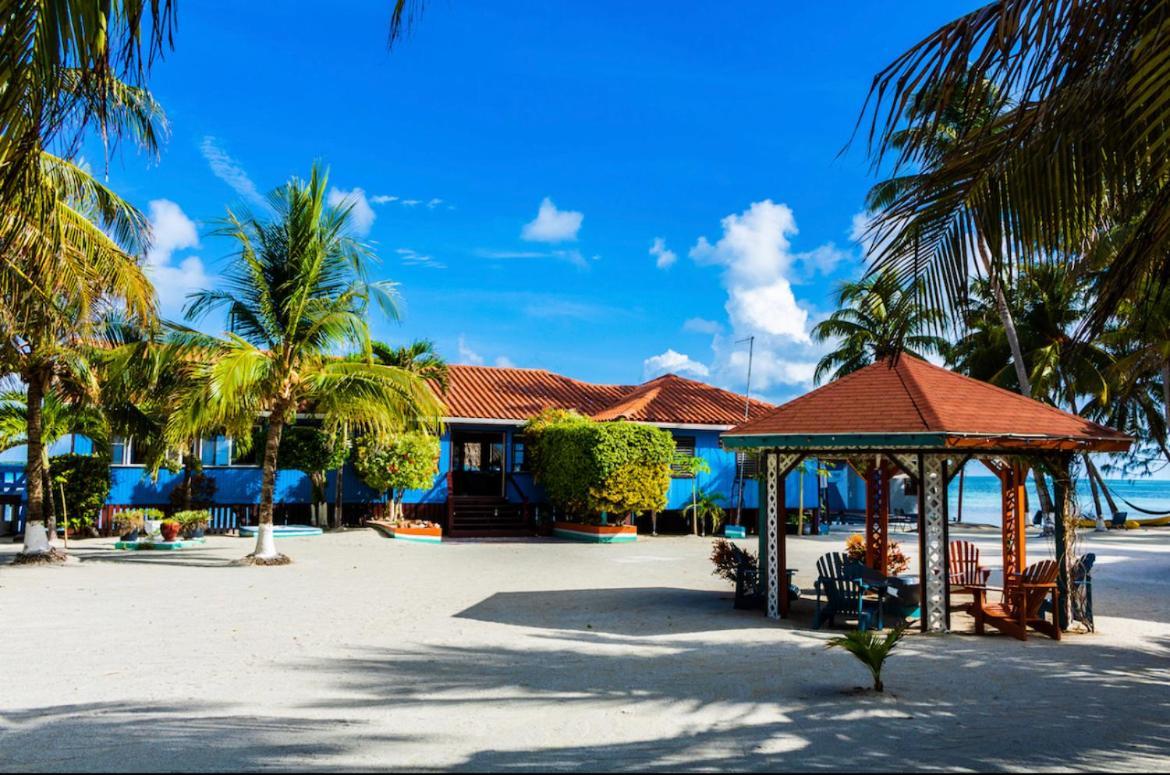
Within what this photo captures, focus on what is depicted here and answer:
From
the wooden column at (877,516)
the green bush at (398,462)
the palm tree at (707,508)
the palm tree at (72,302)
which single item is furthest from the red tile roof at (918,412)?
the palm tree at (707,508)

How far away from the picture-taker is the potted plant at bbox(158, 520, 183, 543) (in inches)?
803

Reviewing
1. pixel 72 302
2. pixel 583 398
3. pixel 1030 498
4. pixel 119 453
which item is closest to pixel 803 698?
pixel 72 302

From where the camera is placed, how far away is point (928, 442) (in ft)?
35.1

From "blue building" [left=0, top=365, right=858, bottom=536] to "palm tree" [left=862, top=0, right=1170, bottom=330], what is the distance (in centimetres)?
1915

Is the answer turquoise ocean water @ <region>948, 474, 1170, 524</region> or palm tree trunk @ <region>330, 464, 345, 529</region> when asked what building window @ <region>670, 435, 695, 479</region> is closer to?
palm tree trunk @ <region>330, 464, 345, 529</region>

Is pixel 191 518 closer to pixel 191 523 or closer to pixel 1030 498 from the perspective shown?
pixel 191 523

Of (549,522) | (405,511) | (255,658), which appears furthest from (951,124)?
(255,658)

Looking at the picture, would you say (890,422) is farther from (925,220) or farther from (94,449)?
(94,449)

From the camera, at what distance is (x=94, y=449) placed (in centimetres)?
2369

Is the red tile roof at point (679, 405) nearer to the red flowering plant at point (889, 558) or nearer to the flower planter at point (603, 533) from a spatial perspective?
the flower planter at point (603, 533)

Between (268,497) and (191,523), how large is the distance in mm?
5458

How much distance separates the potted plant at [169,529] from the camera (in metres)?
20.4

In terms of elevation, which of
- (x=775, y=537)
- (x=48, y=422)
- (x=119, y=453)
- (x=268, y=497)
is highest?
(x=48, y=422)

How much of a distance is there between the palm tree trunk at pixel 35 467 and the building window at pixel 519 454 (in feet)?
44.5
